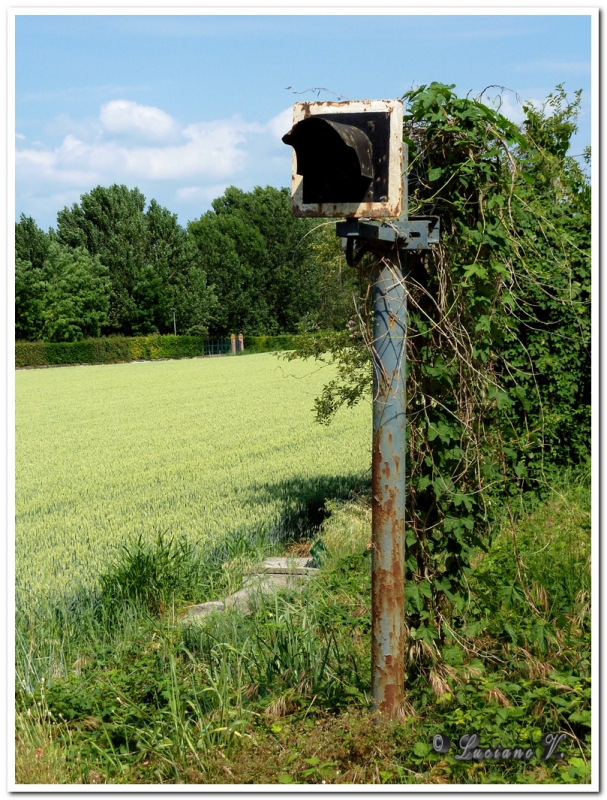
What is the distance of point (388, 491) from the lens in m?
3.20

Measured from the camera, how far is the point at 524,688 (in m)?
3.46

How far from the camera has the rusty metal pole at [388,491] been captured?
320 cm

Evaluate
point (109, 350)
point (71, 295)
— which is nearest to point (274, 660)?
point (109, 350)

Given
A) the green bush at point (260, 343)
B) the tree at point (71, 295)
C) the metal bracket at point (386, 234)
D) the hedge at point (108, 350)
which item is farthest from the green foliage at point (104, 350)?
the metal bracket at point (386, 234)

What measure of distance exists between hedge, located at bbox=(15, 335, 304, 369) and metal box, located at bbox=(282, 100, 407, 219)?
125ft

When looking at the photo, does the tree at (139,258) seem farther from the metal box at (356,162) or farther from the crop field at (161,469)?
the metal box at (356,162)

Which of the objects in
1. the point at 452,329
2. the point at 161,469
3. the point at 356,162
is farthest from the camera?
the point at 161,469

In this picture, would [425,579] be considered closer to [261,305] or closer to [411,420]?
[411,420]

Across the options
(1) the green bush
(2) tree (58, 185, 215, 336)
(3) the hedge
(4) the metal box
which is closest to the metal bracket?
(4) the metal box

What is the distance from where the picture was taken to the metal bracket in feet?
10.1

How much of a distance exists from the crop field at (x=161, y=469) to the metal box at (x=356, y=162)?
3904 mm

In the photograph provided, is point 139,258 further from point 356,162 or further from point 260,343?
point 356,162

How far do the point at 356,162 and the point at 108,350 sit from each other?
157 feet

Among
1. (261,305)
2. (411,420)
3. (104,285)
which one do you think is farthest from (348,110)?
(261,305)
